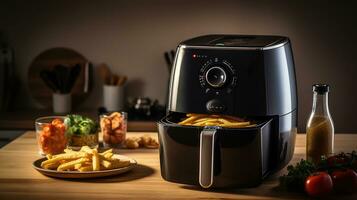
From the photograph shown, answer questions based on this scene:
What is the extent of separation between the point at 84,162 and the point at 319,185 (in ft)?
1.89

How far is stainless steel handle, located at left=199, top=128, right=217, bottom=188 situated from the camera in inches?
64.2

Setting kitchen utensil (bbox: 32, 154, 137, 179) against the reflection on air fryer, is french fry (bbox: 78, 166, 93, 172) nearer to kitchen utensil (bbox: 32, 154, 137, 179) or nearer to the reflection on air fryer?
kitchen utensil (bbox: 32, 154, 137, 179)

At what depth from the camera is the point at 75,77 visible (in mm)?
3447

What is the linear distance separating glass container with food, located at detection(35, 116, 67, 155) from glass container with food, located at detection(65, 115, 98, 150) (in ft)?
0.18

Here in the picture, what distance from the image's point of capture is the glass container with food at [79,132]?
212cm

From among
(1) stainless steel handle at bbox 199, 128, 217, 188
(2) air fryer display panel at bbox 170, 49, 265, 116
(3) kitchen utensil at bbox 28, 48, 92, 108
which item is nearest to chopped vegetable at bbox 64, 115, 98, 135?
(2) air fryer display panel at bbox 170, 49, 265, 116

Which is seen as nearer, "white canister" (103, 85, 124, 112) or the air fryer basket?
the air fryer basket

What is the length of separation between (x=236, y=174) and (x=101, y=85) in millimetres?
1979

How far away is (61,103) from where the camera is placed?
3.42 metres

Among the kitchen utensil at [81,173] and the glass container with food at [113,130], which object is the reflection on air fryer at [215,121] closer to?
the kitchen utensil at [81,173]

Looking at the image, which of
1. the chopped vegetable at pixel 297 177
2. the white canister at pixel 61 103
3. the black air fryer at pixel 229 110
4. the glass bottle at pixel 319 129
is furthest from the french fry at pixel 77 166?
the white canister at pixel 61 103

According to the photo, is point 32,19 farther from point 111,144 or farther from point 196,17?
point 111,144

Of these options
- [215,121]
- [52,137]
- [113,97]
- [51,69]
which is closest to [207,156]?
[215,121]

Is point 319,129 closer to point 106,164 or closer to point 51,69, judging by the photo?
point 106,164
